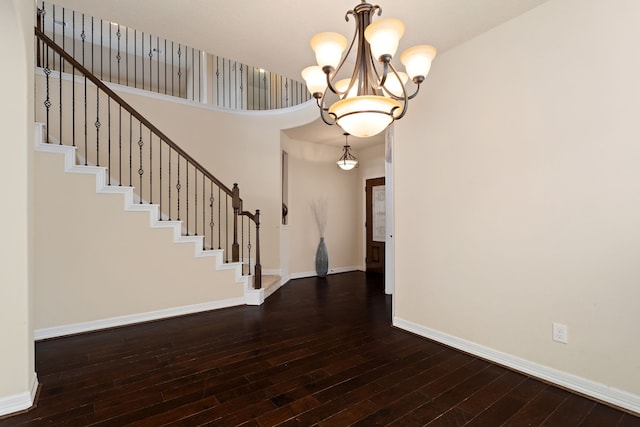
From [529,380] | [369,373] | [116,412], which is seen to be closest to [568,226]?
[529,380]

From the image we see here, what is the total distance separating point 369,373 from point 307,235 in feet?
12.9

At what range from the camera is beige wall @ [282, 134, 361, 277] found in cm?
591

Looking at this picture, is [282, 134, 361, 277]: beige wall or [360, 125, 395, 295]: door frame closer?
[360, 125, 395, 295]: door frame

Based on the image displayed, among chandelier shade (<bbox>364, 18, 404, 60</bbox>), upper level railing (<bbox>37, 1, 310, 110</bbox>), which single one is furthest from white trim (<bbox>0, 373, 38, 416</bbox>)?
upper level railing (<bbox>37, 1, 310, 110</bbox>)

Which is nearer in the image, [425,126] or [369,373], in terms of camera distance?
[369,373]

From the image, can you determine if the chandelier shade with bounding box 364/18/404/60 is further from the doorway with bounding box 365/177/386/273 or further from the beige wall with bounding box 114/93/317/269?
the doorway with bounding box 365/177/386/273

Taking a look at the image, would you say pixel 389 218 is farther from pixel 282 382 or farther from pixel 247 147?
pixel 282 382

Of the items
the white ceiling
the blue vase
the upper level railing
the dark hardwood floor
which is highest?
the upper level railing

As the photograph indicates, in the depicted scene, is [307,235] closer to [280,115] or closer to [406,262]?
[280,115]

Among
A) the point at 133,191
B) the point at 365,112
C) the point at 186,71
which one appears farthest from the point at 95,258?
the point at 186,71

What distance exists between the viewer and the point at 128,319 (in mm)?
3330

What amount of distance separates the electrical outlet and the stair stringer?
10.5 ft

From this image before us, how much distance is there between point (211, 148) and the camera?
491cm

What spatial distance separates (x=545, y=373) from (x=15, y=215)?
12.1ft
